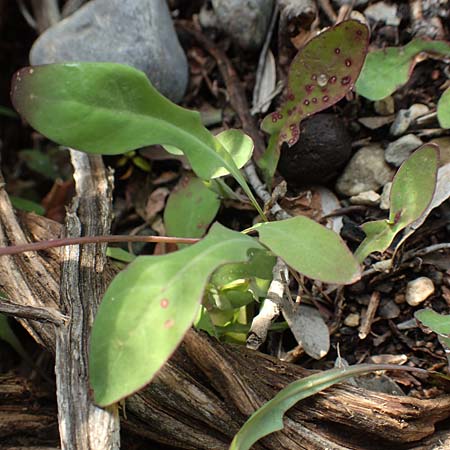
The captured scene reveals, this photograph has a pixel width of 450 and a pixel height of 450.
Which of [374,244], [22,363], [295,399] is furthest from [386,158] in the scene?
[22,363]

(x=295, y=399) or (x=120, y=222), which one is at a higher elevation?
(x=120, y=222)

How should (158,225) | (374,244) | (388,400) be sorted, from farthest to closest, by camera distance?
1. (158,225)
2. (374,244)
3. (388,400)

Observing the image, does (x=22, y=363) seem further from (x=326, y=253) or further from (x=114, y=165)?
(x=326, y=253)

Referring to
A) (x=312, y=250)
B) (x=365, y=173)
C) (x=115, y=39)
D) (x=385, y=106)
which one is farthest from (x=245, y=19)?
(x=312, y=250)

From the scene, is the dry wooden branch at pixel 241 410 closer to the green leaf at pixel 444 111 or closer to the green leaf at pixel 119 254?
the green leaf at pixel 119 254

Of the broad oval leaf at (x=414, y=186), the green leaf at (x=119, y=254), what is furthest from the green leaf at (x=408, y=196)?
the green leaf at (x=119, y=254)

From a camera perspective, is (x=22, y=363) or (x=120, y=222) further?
(x=120, y=222)

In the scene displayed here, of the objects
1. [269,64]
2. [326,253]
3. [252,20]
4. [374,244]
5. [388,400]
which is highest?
[252,20]
